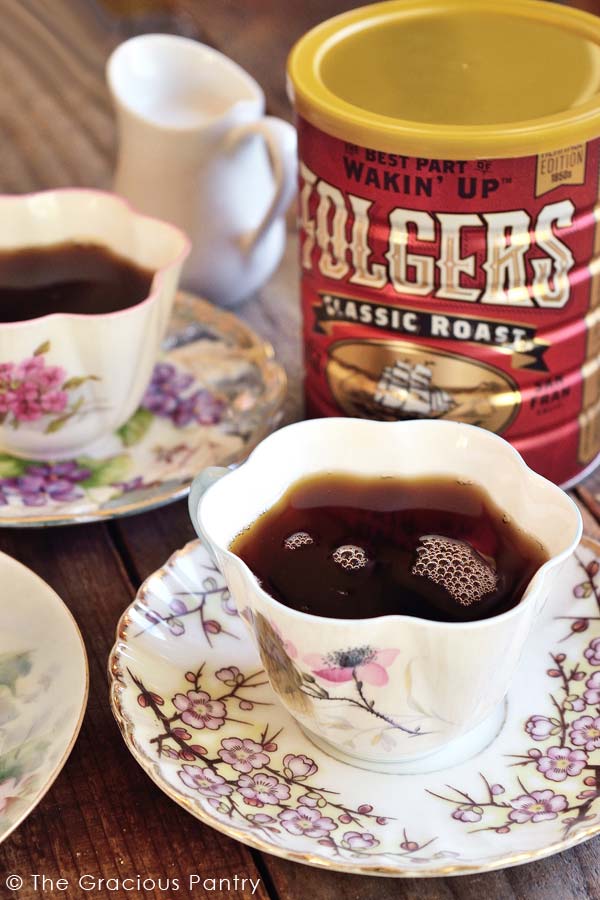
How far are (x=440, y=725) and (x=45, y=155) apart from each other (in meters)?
0.91

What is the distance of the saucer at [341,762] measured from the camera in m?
0.53

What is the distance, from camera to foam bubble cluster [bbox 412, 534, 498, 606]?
0.59 metres

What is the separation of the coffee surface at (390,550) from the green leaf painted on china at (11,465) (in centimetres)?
28

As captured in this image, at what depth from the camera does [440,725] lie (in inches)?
21.9

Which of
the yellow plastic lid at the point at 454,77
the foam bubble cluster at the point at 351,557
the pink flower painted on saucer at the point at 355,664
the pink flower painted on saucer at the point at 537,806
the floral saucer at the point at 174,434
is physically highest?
the yellow plastic lid at the point at 454,77

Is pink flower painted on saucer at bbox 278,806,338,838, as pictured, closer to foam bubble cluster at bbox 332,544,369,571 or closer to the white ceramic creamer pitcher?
foam bubble cluster at bbox 332,544,369,571

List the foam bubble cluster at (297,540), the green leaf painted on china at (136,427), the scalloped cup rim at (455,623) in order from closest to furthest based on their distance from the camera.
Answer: the scalloped cup rim at (455,623)
the foam bubble cluster at (297,540)
the green leaf painted on china at (136,427)

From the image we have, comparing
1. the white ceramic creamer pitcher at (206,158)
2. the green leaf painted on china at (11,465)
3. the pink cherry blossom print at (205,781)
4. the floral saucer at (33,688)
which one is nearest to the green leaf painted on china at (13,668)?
the floral saucer at (33,688)


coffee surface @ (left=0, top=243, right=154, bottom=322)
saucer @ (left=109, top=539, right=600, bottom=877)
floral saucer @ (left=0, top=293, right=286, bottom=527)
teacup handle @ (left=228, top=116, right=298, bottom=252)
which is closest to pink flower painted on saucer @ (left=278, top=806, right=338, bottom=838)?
saucer @ (left=109, top=539, right=600, bottom=877)

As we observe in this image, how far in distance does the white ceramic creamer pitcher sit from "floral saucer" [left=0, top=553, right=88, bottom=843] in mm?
421

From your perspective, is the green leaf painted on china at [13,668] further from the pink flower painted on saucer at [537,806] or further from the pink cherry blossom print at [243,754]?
the pink flower painted on saucer at [537,806]

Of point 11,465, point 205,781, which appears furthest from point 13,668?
point 11,465

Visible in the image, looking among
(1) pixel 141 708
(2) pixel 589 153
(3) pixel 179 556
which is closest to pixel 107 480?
(3) pixel 179 556

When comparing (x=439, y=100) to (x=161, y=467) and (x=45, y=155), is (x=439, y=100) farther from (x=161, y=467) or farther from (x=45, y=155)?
(x=45, y=155)
